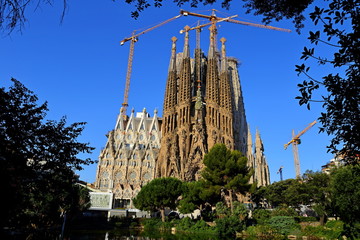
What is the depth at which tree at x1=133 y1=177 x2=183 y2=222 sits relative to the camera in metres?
38.4

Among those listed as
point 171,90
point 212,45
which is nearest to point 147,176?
point 171,90

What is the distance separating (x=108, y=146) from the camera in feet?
234

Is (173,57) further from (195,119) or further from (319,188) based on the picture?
(319,188)

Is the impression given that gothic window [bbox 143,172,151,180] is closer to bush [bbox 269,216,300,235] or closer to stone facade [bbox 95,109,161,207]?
stone facade [bbox 95,109,161,207]

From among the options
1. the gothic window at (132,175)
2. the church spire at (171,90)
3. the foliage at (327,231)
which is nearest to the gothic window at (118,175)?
the gothic window at (132,175)

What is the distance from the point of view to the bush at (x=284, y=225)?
28.7 metres

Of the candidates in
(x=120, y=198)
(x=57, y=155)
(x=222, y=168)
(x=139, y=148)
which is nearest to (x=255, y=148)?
(x=139, y=148)

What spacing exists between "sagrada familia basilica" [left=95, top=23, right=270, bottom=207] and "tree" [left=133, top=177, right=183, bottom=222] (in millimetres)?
13619

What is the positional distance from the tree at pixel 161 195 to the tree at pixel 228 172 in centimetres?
552

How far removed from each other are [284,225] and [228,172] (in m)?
8.80

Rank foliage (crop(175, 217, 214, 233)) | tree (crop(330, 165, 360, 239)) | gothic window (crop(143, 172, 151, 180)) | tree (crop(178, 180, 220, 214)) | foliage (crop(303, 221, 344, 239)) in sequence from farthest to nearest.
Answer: gothic window (crop(143, 172, 151, 180)) < tree (crop(178, 180, 220, 214)) < foliage (crop(175, 217, 214, 233)) < foliage (crop(303, 221, 344, 239)) < tree (crop(330, 165, 360, 239))

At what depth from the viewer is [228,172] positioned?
3475 cm

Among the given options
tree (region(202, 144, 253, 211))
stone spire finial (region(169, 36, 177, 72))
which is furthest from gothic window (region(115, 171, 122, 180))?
tree (region(202, 144, 253, 211))

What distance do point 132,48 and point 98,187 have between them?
184 ft
